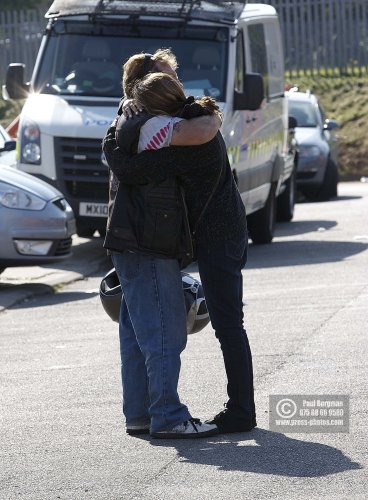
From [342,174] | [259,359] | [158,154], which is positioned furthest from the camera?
[342,174]

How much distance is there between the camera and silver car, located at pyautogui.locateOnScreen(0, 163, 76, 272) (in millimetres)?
12352

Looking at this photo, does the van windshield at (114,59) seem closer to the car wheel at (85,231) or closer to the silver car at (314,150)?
the car wheel at (85,231)

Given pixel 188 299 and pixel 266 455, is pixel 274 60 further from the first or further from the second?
pixel 266 455

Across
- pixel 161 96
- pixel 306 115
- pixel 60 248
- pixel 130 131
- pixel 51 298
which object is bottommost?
pixel 306 115

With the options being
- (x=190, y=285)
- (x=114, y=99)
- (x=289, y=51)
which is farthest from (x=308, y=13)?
(x=190, y=285)

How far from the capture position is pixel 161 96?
20.2 feet

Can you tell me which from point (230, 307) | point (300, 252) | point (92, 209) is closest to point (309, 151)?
point (300, 252)

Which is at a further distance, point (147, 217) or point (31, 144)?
point (31, 144)

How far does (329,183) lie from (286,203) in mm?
3880

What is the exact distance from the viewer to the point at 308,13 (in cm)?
3294

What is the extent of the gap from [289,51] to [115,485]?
1108 inches

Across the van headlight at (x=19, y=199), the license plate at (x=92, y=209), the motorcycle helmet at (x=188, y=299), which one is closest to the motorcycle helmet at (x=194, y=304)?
the motorcycle helmet at (x=188, y=299)

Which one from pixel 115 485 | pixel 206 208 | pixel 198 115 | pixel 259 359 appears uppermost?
pixel 198 115

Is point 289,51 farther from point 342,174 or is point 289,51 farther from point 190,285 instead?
point 190,285
